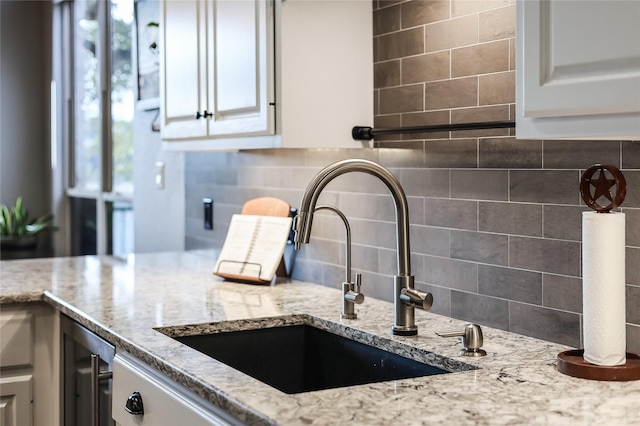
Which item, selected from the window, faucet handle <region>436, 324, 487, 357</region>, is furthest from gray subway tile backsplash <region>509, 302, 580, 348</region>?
the window

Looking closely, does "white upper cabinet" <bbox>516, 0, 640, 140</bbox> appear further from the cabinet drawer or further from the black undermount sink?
the cabinet drawer

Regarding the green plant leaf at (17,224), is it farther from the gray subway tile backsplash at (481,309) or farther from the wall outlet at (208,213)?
the gray subway tile backsplash at (481,309)

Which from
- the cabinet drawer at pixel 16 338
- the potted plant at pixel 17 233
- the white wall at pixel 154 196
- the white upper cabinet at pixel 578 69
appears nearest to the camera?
the white upper cabinet at pixel 578 69

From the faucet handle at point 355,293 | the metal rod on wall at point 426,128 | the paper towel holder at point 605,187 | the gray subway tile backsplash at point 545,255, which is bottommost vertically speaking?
the faucet handle at point 355,293

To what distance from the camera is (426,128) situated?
77.2 inches

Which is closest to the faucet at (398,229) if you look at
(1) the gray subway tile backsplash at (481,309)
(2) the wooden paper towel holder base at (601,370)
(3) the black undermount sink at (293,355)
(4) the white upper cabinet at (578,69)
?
(3) the black undermount sink at (293,355)

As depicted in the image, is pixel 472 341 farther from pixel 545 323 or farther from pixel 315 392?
pixel 315 392

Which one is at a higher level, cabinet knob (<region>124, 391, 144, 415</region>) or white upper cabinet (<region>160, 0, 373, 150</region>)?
white upper cabinet (<region>160, 0, 373, 150</region>)

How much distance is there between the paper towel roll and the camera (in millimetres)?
1400

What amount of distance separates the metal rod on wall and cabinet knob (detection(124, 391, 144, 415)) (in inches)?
35.0

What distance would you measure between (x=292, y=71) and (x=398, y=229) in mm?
599

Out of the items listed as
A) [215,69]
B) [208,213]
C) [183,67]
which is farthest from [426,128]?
[208,213]

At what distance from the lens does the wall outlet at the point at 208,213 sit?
10.8 ft

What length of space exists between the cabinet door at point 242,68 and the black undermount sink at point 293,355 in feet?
1.80
